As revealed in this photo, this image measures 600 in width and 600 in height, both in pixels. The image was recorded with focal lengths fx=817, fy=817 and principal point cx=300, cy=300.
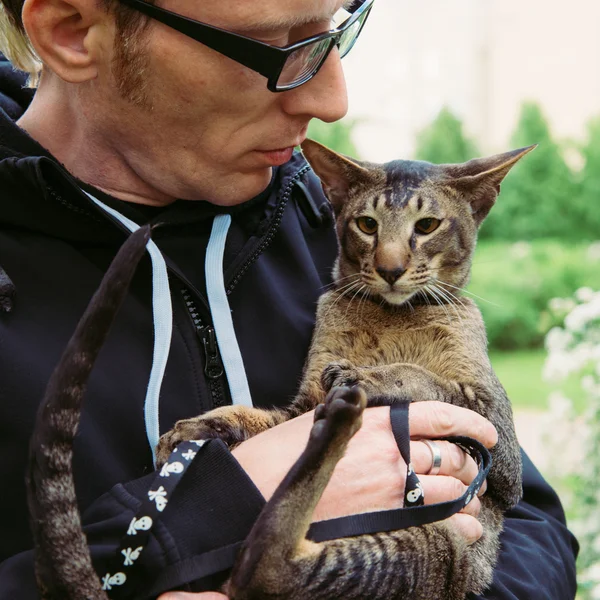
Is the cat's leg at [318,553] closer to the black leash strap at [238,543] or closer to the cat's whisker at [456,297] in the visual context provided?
the black leash strap at [238,543]

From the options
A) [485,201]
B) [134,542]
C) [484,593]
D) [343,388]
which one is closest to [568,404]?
[485,201]

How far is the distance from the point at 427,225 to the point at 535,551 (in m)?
0.94

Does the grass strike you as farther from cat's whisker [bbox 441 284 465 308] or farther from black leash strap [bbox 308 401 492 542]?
black leash strap [bbox 308 401 492 542]

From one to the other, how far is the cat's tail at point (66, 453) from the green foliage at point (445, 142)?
274 inches

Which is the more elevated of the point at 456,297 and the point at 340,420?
the point at 456,297

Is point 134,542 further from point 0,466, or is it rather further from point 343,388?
point 343,388

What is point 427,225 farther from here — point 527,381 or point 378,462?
point 527,381

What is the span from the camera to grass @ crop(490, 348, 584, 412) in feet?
20.3

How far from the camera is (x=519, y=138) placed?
8.19 meters

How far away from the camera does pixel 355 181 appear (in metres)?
2.52

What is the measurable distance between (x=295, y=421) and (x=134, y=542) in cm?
48

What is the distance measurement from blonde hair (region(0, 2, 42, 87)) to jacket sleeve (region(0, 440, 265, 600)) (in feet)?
3.78

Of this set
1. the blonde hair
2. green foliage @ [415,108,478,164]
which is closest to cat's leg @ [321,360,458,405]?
the blonde hair

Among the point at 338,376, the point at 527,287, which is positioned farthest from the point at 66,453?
the point at 527,287
